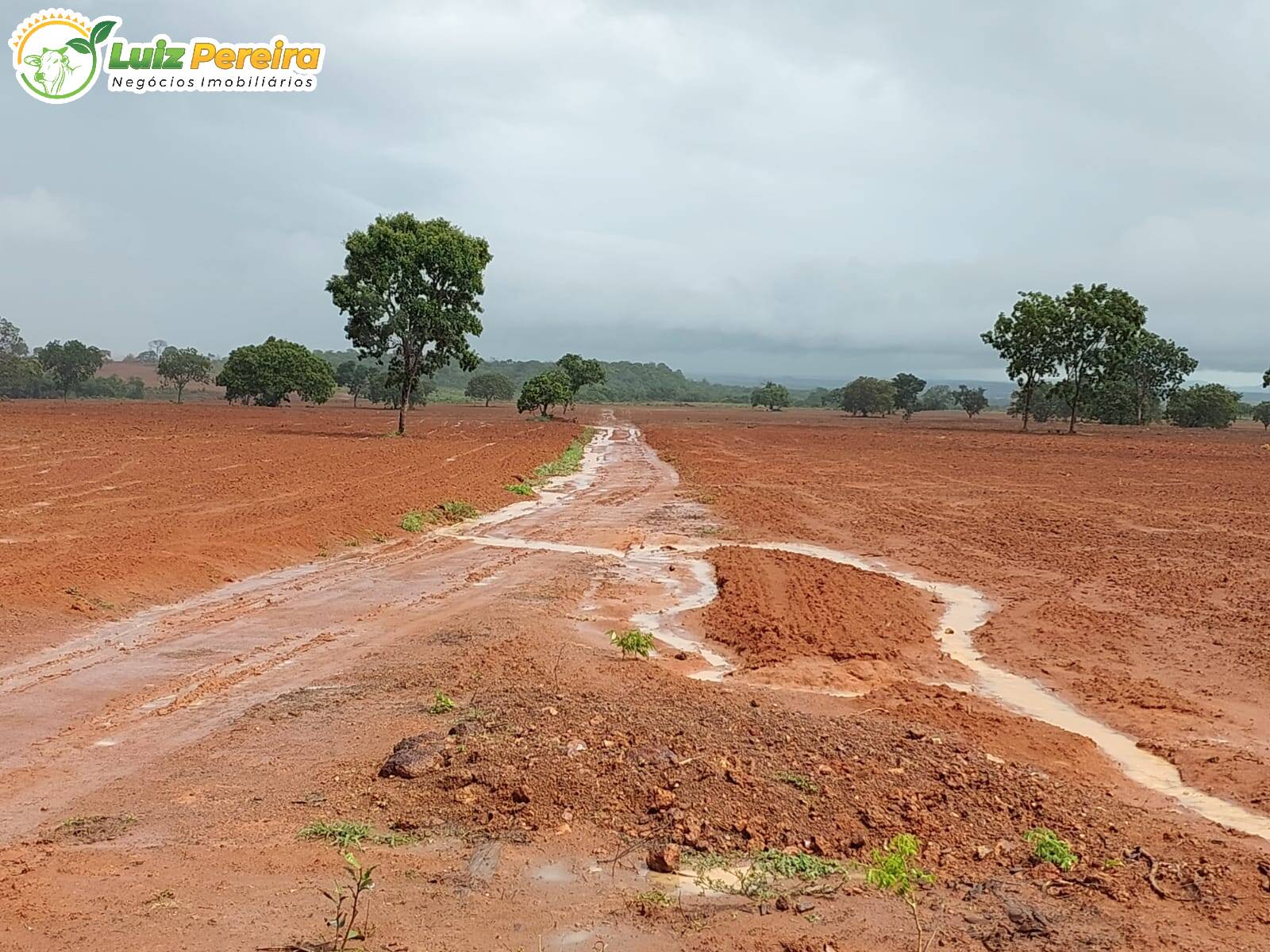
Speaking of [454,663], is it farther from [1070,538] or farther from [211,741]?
[1070,538]

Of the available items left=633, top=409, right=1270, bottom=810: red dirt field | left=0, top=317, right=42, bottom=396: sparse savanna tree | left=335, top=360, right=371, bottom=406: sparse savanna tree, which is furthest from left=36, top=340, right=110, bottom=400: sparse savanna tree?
left=633, top=409, right=1270, bottom=810: red dirt field

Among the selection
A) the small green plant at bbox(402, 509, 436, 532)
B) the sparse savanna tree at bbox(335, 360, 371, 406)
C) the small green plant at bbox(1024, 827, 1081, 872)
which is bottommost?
the small green plant at bbox(402, 509, 436, 532)

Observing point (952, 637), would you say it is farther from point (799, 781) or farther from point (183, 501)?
point (183, 501)

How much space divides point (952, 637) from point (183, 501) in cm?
1617

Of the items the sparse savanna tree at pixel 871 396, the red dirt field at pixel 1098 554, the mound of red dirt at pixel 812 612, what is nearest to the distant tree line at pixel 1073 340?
the red dirt field at pixel 1098 554

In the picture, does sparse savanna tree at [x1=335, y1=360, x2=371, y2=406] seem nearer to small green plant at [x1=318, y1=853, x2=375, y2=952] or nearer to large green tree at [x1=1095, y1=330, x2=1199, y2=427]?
large green tree at [x1=1095, y1=330, x2=1199, y2=427]

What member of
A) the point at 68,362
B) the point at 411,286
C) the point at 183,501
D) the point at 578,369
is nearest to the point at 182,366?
the point at 68,362

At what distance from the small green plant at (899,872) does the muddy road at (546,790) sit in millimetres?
106

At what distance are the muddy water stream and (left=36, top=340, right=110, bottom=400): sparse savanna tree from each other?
11087 centimetres

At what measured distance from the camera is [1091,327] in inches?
2601

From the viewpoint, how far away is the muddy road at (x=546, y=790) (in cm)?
432

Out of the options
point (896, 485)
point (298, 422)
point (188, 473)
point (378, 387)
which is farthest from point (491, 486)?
point (378, 387)

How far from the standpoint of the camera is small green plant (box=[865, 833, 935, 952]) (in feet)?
14.6

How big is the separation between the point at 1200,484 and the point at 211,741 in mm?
31308
